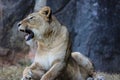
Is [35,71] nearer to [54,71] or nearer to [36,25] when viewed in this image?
[54,71]

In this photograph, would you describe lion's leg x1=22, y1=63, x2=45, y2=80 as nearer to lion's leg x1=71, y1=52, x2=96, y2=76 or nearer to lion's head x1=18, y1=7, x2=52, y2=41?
lion's head x1=18, y1=7, x2=52, y2=41

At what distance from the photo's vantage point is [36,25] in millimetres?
5812

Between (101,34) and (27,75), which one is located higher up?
(27,75)

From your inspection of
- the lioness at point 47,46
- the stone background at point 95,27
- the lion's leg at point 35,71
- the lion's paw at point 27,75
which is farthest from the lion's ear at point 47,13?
the stone background at point 95,27

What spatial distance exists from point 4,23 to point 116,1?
8.23 feet

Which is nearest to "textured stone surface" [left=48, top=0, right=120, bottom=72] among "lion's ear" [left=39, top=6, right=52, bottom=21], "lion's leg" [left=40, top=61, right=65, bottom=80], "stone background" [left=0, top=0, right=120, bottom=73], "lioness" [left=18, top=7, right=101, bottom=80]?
"stone background" [left=0, top=0, right=120, bottom=73]

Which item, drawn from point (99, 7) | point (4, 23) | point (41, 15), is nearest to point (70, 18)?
point (99, 7)

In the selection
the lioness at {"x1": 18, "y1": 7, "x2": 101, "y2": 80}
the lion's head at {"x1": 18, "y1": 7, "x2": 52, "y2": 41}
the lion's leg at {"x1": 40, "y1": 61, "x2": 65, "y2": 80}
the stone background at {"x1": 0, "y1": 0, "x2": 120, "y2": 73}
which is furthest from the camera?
→ the stone background at {"x1": 0, "y1": 0, "x2": 120, "y2": 73}

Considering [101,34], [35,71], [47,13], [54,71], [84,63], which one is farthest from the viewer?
[101,34]

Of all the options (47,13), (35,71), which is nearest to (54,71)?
(35,71)

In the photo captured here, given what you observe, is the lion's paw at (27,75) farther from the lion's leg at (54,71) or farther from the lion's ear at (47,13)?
the lion's ear at (47,13)

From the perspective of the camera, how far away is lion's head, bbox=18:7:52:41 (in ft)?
19.0

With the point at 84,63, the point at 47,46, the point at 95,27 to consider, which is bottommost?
the point at 95,27

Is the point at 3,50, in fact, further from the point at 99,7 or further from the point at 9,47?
the point at 99,7
